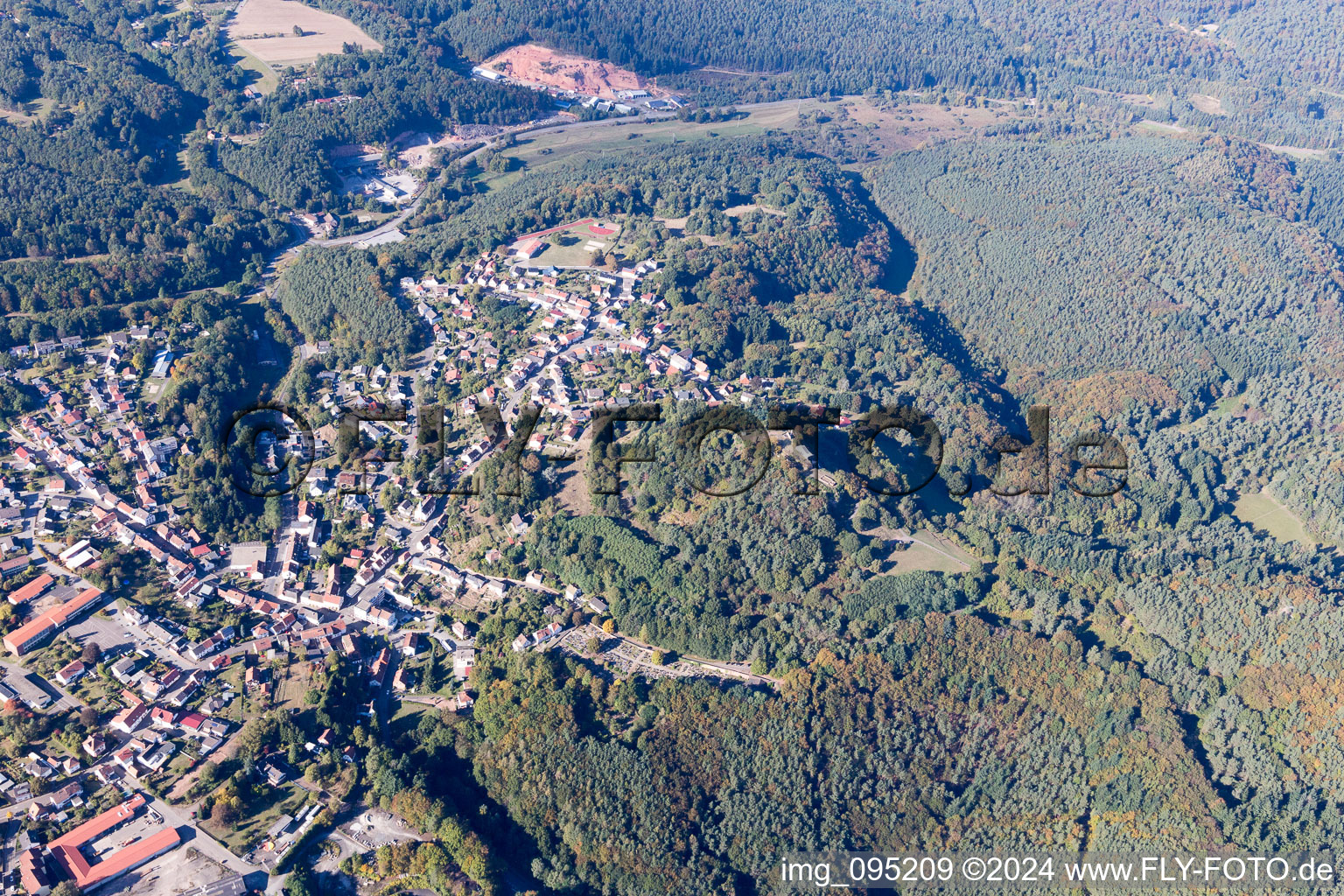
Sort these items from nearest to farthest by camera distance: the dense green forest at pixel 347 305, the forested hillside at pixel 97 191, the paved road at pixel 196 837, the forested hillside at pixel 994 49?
the paved road at pixel 196 837
the dense green forest at pixel 347 305
the forested hillside at pixel 97 191
the forested hillside at pixel 994 49

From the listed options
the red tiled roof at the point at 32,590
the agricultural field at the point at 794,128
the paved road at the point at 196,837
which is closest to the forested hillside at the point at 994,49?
the agricultural field at the point at 794,128

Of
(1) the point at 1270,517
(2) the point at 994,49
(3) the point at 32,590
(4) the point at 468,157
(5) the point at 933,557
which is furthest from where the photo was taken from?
(2) the point at 994,49

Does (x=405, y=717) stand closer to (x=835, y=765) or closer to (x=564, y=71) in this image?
(x=835, y=765)

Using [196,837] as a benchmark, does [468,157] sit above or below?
above

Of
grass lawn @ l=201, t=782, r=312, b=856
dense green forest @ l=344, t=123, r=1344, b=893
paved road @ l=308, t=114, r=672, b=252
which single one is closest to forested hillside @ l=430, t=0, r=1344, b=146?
paved road @ l=308, t=114, r=672, b=252

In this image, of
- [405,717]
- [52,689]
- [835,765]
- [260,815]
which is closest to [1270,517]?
[835,765]

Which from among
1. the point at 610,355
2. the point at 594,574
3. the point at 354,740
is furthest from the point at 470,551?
the point at 610,355

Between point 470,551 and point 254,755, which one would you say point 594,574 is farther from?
point 254,755

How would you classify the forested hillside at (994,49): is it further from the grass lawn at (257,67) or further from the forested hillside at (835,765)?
the forested hillside at (835,765)
